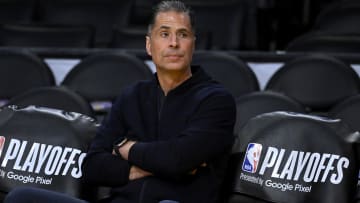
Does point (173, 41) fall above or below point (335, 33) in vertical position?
above

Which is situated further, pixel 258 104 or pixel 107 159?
pixel 258 104

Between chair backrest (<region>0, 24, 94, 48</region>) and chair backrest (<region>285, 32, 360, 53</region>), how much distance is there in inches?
44.9

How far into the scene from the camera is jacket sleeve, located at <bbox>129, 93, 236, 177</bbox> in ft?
8.55

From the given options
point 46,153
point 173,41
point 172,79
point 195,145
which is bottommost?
point 46,153

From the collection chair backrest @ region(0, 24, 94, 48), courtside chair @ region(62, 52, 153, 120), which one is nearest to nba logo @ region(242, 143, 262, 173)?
courtside chair @ region(62, 52, 153, 120)

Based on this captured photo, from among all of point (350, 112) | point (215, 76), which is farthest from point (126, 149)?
point (215, 76)

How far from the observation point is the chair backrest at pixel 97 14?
5453mm

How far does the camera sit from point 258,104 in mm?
3318

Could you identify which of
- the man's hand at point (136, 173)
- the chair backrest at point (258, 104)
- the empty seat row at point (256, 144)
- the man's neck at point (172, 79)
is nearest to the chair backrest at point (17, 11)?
the chair backrest at point (258, 104)

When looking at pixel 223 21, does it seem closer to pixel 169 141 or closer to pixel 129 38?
pixel 129 38

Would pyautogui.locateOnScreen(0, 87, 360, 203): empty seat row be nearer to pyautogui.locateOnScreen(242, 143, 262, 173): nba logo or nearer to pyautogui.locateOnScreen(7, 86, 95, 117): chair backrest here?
pyautogui.locateOnScreen(242, 143, 262, 173): nba logo

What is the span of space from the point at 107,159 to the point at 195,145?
0.94ft

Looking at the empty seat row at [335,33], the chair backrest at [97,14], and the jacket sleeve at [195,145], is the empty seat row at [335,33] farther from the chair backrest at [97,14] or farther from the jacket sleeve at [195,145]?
the jacket sleeve at [195,145]

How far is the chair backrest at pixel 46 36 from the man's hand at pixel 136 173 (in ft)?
7.80
